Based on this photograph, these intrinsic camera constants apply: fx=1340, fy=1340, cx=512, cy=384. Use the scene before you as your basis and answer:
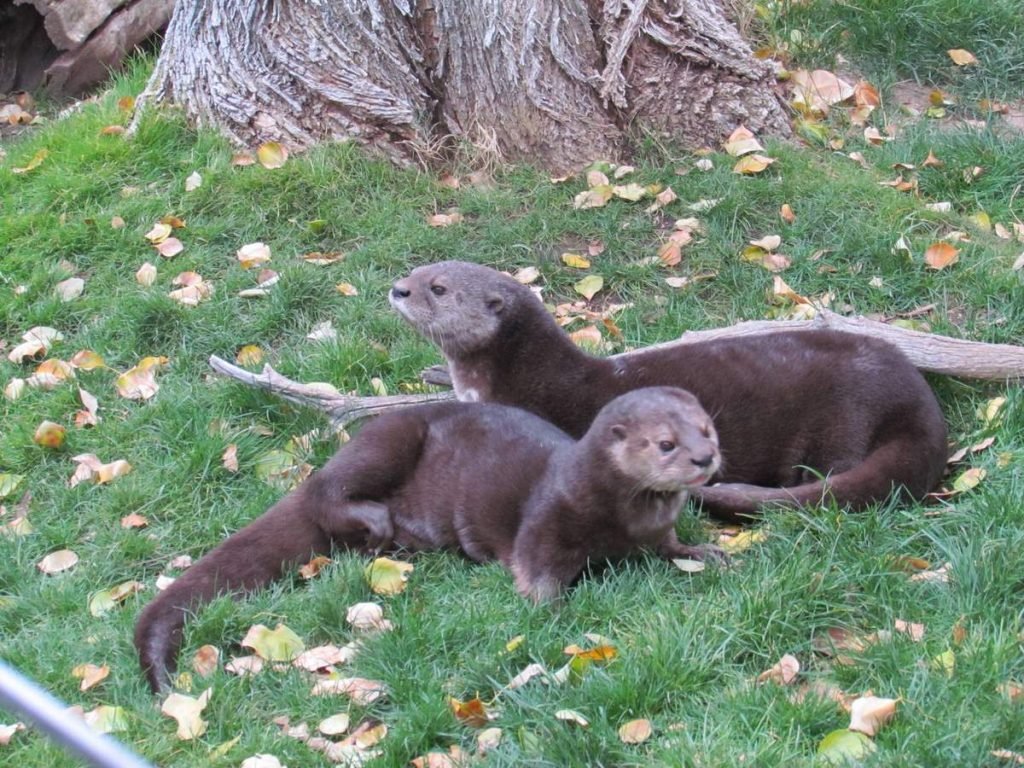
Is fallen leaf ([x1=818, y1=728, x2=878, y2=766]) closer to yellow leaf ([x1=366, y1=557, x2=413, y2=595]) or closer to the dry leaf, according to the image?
the dry leaf

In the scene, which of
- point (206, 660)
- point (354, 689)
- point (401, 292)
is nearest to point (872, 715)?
point (354, 689)

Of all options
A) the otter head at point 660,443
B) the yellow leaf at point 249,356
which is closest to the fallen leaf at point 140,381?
the yellow leaf at point 249,356

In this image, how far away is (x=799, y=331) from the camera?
5.07 metres

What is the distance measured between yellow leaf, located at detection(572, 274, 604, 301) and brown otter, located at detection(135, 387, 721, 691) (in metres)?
1.50

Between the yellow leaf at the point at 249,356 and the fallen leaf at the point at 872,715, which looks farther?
the yellow leaf at the point at 249,356

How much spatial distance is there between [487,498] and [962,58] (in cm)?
476

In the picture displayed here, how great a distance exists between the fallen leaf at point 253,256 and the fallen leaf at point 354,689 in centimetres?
320

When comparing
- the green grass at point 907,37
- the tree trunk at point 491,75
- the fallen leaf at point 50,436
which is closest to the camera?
the fallen leaf at point 50,436

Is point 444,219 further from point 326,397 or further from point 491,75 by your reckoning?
point 326,397

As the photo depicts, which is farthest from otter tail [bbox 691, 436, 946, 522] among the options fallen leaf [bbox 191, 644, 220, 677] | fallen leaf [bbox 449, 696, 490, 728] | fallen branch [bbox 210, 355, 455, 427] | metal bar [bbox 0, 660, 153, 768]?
metal bar [bbox 0, 660, 153, 768]

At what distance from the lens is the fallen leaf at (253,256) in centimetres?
670

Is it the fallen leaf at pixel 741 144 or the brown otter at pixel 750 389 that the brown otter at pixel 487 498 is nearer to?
the brown otter at pixel 750 389

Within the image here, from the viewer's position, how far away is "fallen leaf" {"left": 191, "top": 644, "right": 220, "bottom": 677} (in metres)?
4.12

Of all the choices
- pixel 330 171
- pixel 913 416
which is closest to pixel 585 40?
pixel 330 171
